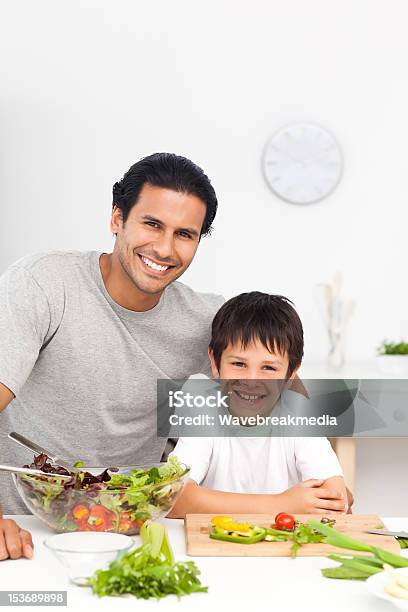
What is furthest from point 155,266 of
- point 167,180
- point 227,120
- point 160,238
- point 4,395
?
point 227,120

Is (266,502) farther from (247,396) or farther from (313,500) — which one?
(247,396)

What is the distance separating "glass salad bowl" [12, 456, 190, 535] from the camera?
3.65ft

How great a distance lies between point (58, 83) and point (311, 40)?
0.94 meters

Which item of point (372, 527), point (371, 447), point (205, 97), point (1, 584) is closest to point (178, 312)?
point (372, 527)

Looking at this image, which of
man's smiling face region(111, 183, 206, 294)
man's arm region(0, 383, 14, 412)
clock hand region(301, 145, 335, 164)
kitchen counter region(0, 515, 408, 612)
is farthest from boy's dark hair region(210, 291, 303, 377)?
clock hand region(301, 145, 335, 164)

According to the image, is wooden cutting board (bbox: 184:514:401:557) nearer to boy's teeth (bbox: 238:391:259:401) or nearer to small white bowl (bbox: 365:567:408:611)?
small white bowl (bbox: 365:567:408:611)

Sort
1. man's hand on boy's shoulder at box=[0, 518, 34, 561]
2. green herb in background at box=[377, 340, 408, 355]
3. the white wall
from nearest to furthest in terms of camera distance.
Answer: man's hand on boy's shoulder at box=[0, 518, 34, 561]
green herb in background at box=[377, 340, 408, 355]
the white wall

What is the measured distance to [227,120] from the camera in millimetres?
3051

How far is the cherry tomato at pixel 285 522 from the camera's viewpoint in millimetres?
1193

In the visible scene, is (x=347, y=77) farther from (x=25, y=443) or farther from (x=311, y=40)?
(x=25, y=443)

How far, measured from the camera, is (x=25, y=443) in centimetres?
124

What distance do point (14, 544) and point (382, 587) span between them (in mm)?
469

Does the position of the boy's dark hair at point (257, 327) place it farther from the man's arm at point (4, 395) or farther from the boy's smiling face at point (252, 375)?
the man's arm at point (4, 395)

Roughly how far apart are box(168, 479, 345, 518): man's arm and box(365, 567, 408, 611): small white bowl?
0.35 m
